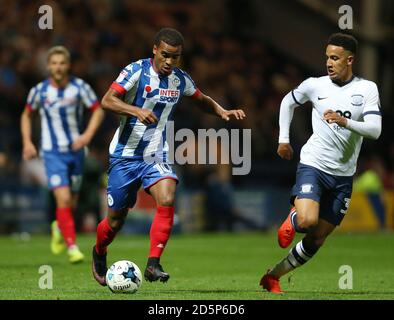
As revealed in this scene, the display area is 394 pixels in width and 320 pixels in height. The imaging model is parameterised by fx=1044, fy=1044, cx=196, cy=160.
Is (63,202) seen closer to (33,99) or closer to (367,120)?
(33,99)

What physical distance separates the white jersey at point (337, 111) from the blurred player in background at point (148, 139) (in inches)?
27.2

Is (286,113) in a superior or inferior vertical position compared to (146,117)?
superior

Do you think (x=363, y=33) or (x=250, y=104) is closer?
(x=250, y=104)

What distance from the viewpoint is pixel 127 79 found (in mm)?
9320

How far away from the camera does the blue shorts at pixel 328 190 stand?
9281 millimetres

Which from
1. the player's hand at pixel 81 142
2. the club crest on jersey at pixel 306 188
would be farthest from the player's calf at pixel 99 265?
the player's hand at pixel 81 142

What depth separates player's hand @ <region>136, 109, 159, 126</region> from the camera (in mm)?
8812

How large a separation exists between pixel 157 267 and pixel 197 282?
5.62 feet

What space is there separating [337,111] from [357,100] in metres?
0.20

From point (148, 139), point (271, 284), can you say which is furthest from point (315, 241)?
point (148, 139)

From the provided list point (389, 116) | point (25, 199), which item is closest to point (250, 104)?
point (389, 116)

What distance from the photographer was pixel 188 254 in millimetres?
15234

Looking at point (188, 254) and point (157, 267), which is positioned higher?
point (188, 254)
